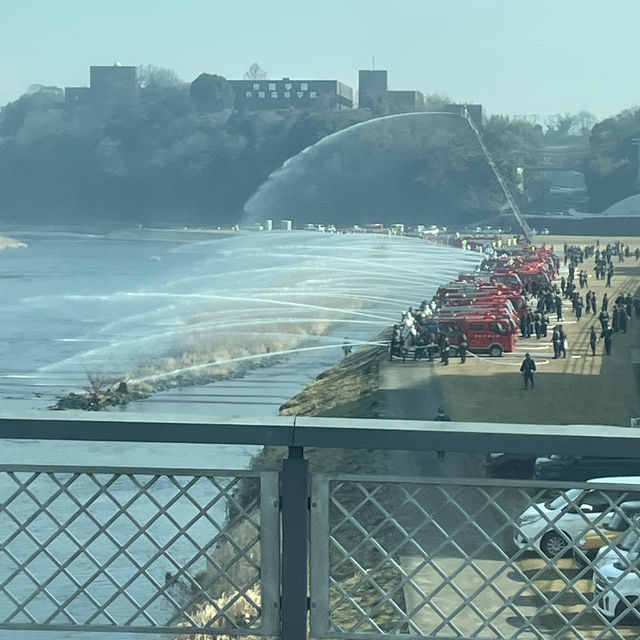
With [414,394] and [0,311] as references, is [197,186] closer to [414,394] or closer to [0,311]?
[0,311]

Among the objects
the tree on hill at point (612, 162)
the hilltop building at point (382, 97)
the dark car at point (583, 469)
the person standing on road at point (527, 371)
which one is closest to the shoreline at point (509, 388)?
Result: the person standing on road at point (527, 371)

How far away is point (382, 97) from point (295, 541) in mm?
132577

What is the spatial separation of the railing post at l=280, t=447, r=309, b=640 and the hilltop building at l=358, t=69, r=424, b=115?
12958 cm

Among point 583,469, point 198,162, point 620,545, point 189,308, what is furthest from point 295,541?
point 198,162

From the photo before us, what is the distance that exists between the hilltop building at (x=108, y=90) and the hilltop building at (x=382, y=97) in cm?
2416

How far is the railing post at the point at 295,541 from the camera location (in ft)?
10.3

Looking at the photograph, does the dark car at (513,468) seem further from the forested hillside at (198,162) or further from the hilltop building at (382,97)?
the hilltop building at (382,97)

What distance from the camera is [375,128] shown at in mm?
122500

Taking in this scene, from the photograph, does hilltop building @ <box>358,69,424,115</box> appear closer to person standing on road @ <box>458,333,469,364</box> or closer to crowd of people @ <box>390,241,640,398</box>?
crowd of people @ <box>390,241,640,398</box>

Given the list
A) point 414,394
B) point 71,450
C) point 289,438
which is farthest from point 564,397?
point 289,438

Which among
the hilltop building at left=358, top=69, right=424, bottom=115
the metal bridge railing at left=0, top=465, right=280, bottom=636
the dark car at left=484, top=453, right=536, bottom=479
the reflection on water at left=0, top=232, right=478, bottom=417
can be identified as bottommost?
the reflection on water at left=0, top=232, right=478, bottom=417

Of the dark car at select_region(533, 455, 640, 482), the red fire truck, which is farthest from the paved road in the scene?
the red fire truck

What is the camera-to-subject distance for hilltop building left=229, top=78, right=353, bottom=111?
13475cm

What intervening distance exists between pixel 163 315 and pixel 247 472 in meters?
70.4
